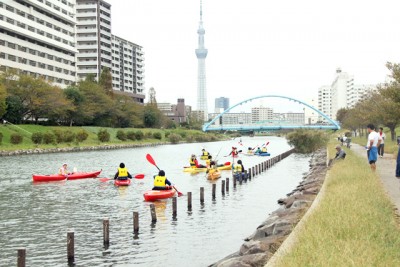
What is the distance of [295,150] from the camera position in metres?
68.9

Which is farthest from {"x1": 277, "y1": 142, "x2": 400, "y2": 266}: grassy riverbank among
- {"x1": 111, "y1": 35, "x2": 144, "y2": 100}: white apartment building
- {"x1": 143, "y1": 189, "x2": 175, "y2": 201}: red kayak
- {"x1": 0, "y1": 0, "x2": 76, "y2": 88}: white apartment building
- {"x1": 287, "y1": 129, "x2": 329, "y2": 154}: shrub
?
{"x1": 111, "y1": 35, "x2": 144, "y2": 100}: white apartment building

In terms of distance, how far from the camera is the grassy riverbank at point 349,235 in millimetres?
7473

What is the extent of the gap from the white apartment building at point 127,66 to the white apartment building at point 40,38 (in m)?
31.8

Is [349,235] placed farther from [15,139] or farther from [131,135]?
[131,135]

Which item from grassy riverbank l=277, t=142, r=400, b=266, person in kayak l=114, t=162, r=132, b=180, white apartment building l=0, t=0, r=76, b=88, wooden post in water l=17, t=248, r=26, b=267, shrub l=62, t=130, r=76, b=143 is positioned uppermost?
white apartment building l=0, t=0, r=76, b=88

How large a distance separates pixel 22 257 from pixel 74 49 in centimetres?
10813

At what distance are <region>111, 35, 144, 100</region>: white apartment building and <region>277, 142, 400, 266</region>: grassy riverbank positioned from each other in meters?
135

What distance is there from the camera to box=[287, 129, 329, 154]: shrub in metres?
66.0

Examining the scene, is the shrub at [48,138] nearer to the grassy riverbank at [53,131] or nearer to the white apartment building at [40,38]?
the grassy riverbank at [53,131]

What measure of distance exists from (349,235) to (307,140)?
58.1 meters

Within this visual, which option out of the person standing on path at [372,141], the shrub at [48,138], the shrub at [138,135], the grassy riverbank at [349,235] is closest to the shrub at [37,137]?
the shrub at [48,138]

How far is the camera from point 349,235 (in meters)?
9.27

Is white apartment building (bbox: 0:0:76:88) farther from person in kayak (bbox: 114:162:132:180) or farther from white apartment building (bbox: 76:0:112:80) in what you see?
person in kayak (bbox: 114:162:132:180)

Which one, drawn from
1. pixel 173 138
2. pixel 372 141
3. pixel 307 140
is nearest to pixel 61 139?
pixel 307 140
